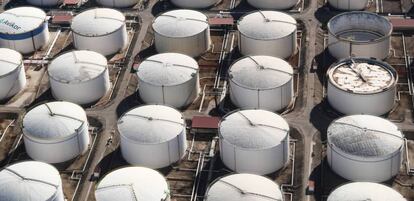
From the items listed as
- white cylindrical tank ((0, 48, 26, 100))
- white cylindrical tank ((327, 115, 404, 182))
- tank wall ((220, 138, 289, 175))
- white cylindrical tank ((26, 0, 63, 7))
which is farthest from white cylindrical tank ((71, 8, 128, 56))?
white cylindrical tank ((327, 115, 404, 182))

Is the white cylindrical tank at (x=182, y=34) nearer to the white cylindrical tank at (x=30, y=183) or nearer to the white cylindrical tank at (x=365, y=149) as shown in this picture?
the white cylindrical tank at (x=365, y=149)

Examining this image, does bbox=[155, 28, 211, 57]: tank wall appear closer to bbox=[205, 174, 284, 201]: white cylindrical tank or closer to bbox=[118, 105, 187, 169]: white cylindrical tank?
A: bbox=[118, 105, 187, 169]: white cylindrical tank

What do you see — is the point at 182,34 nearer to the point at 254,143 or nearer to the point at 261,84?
the point at 261,84

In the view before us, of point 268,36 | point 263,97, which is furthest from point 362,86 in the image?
point 268,36

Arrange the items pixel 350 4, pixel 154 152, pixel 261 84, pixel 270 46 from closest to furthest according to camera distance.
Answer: pixel 154 152 < pixel 261 84 < pixel 270 46 < pixel 350 4

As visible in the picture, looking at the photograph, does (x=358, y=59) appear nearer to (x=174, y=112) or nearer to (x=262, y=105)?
(x=262, y=105)

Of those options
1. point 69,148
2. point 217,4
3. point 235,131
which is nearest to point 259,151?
point 235,131
